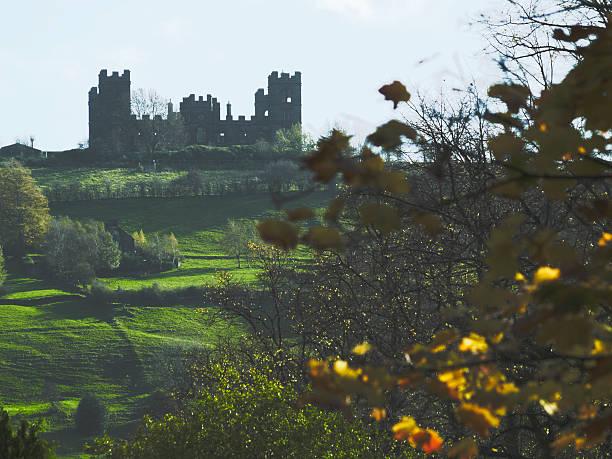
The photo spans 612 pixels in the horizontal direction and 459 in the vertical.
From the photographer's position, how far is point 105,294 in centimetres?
4619

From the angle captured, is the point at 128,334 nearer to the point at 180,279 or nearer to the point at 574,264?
the point at 180,279

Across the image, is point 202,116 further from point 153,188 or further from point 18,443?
point 18,443

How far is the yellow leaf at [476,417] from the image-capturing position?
190 centimetres

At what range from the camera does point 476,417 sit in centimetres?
194

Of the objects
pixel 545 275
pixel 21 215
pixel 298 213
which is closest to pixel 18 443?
pixel 298 213

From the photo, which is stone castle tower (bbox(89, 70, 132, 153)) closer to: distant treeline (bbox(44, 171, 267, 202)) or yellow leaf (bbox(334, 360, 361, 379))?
distant treeline (bbox(44, 171, 267, 202))

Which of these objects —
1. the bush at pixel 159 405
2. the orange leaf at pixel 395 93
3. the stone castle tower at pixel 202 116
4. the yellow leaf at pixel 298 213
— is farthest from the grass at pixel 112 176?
the yellow leaf at pixel 298 213

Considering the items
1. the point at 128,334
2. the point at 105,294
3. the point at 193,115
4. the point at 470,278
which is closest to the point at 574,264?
the point at 470,278

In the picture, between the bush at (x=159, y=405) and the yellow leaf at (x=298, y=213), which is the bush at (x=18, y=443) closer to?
the yellow leaf at (x=298, y=213)

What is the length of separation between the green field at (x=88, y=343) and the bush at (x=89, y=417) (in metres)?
0.49

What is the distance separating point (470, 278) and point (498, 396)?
10.6 metres

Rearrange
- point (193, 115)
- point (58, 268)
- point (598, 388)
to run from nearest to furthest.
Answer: point (598, 388) < point (58, 268) < point (193, 115)

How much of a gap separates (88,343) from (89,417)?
9864 millimetres

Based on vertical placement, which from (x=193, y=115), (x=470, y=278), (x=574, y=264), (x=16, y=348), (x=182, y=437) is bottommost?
(x=16, y=348)
